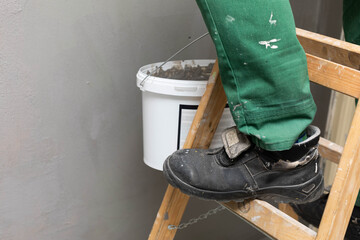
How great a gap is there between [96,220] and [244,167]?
0.64 metres

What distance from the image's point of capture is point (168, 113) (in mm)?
1021

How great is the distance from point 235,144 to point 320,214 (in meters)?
0.47

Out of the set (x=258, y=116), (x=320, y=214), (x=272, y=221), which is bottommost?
(x=320, y=214)

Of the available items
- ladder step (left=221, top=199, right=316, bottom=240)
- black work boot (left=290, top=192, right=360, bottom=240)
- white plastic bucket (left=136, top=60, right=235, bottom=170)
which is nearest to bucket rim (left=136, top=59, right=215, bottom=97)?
white plastic bucket (left=136, top=60, right=235, bottom=170)

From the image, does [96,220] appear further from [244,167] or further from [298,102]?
[298,102]

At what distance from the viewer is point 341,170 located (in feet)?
2.48

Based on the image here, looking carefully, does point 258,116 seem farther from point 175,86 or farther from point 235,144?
point 175,86

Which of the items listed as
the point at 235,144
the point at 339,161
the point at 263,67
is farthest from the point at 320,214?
the point at 263,67

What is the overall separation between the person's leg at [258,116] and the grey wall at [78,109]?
42 cm

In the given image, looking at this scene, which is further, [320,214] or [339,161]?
[320,214]

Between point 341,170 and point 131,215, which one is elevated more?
point 341,170

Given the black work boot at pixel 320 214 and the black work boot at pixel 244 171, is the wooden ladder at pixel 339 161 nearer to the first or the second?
the black work boot at pixel 244 171

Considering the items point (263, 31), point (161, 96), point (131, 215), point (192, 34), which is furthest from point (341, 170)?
point (131, 215)

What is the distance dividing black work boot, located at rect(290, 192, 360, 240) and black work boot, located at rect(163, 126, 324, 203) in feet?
1.05
